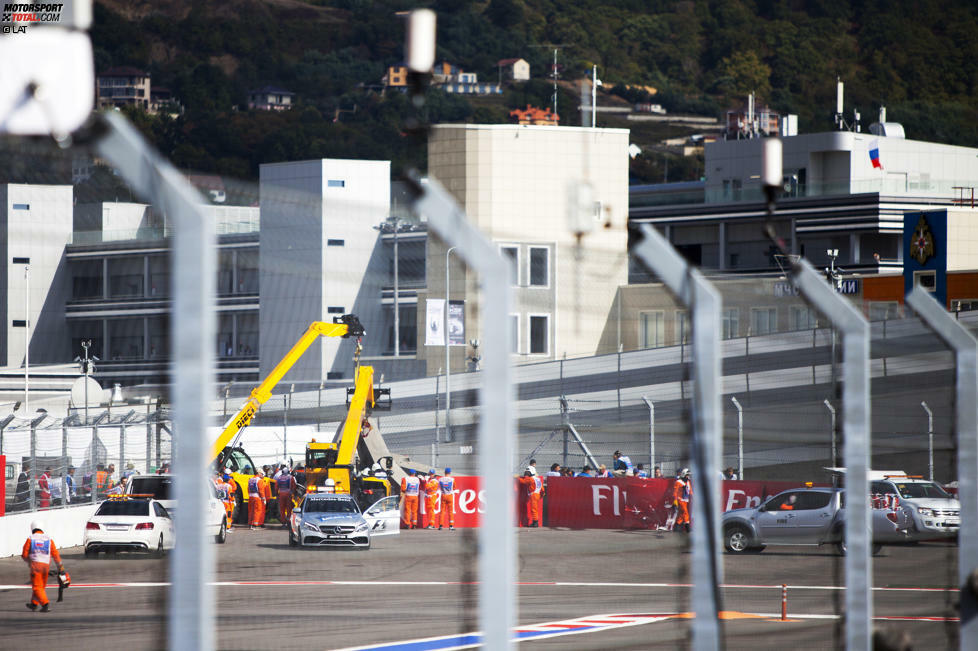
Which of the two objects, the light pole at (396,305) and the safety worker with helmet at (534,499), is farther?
the safety worker with helmet at (534,499)

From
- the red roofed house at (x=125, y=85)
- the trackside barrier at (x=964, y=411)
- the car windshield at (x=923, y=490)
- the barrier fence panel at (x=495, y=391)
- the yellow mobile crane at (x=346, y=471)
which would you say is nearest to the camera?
the barrier fence panel at (x=495, y=391)

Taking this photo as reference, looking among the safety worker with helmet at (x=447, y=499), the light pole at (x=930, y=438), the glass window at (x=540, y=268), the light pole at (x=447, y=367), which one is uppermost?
the glass window at (x=540, y=268)

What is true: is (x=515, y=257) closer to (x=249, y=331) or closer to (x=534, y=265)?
(x=534, y=265)

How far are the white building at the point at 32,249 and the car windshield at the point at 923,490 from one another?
617cm

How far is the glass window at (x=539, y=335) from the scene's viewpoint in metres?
6.15

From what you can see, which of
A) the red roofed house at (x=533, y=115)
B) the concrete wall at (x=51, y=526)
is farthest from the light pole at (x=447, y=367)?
the red roofed house at (x=533, y=115)

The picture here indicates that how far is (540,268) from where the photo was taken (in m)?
5.77

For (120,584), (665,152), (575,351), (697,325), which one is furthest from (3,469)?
(665,152)

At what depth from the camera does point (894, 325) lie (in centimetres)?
792

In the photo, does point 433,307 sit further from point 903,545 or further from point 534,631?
point 534,631

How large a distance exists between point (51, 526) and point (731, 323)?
16859 mm

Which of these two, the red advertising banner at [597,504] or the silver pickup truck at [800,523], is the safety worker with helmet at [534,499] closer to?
the red advertising banner at [597,504]

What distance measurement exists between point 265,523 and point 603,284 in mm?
18900

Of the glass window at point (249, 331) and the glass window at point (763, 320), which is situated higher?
the glass window at point (763, 320)
